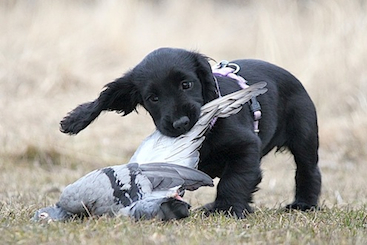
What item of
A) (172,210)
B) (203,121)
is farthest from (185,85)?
(172,210)

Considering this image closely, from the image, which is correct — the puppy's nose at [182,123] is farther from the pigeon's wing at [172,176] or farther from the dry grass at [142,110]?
the dry grass at [142,110]

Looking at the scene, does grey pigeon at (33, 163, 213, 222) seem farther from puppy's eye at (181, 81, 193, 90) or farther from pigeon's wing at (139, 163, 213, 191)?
puppy's eye at (181, 81, 193, 90)

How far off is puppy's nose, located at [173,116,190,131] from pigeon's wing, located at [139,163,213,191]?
0.20m

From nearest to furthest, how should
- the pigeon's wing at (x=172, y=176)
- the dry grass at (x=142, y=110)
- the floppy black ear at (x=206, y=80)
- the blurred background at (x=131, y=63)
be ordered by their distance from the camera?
1. the dry grass at (x=142, y=110)
2. the pigeon's wing at (x=172, y=176)
3. the floppy black ear at (x=206, y=80)
4. the blurred background at (x=131, y=63)

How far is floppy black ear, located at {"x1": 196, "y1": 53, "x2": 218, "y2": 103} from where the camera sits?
4.10 metres

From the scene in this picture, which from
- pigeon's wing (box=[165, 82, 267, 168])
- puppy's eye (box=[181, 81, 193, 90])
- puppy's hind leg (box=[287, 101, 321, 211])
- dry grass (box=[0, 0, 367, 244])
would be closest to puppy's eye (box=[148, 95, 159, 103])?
puppy's eye (box=[181, 81, 193, 90])

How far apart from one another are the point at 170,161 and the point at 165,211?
335 mm

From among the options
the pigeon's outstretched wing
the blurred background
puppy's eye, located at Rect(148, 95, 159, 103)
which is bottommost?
the blurred background

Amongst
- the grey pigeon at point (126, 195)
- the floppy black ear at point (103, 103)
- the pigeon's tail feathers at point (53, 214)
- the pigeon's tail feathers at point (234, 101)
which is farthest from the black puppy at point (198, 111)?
the pigeon's tail feathers at point (53, 214)

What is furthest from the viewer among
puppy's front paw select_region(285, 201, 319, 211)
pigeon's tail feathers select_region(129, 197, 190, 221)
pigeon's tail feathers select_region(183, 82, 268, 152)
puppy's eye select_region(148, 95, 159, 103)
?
puppy's front paw select_region(285, 201, 319, 211)

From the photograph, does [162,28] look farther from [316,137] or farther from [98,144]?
[316,137]

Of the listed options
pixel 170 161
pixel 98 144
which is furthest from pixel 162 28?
pixel 170 161

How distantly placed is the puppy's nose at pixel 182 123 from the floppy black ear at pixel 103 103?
532mm

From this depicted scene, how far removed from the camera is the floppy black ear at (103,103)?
4195 millimetres
